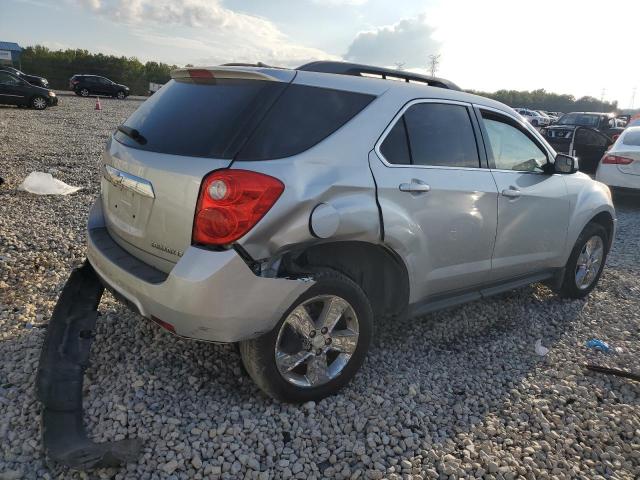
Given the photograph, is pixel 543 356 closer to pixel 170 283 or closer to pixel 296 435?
pixel 296 435

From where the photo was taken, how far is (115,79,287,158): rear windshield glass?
8.52 ft

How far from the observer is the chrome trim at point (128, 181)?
8.87 feet

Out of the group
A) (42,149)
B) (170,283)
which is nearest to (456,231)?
(170,283)

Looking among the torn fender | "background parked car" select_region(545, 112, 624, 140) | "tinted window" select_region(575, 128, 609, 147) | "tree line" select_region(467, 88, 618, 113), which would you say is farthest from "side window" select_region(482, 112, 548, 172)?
Answer: "tree line" select_region(467, 88, 618, 113)

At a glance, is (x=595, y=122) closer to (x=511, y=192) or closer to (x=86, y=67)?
(x=511, y=192)

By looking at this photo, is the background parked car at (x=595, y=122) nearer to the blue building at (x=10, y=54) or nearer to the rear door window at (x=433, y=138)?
the rear door window at (x=433, y=138)

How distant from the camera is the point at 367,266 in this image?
3.16 metres

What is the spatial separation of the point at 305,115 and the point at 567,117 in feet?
59.0

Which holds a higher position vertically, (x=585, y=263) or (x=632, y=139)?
(x=632, y=139)

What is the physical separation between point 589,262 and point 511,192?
1.75 metres

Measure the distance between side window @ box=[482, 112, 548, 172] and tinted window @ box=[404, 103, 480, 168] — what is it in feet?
0.86

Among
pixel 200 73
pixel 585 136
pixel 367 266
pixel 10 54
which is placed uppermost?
pixel 200 73

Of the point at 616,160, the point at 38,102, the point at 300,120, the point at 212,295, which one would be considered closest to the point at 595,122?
the point at 616,160

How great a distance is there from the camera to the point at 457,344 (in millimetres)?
3863
